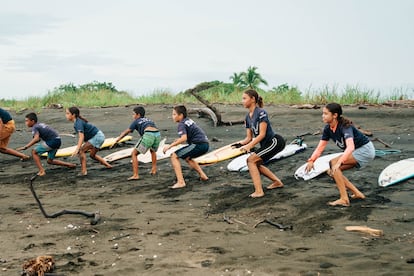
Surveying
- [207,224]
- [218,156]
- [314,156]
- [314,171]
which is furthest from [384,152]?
[207,224]

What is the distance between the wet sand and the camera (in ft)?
16.6

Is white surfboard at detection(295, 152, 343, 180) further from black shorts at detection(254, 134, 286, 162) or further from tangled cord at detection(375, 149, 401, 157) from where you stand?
tangled cord at detection(375, 149, 401, 157)

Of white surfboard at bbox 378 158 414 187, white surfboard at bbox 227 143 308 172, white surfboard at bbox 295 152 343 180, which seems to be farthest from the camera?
white surfboard at bbox 227 143 308 172

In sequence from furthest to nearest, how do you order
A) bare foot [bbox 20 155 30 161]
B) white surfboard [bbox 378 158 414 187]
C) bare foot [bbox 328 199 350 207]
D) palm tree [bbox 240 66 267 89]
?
palm tree [bbox 240 66 267 89], bare foot [bbox 20 155 30 161], white surfboard [bbox 378 158 414 187], bare foot [bbox 328 199 350 207]

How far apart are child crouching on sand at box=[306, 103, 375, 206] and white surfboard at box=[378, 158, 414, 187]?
740 millimetres


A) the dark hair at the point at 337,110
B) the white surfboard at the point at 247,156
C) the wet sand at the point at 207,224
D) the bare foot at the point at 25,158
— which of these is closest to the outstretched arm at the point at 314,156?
the dark hair at the point at 337,110

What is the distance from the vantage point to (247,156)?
33.2 feet

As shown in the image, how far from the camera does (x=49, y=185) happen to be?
32.4 feet

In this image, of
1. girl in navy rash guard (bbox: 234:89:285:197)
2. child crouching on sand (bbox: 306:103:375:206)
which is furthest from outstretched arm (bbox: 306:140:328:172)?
girl in navy rash guard (bbox: 234:89:285:197)

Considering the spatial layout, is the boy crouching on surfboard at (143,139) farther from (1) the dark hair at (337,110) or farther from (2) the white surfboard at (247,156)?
(1) the dark hair at (337,110)

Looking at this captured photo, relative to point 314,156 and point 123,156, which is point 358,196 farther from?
point 123,156

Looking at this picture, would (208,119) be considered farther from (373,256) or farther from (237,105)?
(373,256)

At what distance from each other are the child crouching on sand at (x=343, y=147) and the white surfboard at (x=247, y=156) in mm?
2536

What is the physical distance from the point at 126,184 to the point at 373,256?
5.21m
